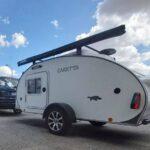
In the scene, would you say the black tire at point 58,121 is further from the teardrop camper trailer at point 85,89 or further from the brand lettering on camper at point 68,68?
the brand lettering on camper at point 68,68

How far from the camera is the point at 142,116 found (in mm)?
6238

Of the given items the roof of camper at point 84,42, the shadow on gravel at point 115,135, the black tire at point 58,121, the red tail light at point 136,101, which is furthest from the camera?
the black tire at point 58,121

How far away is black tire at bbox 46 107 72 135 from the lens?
7199 millimetres

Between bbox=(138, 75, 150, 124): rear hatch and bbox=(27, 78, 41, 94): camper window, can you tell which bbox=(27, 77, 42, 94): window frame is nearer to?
bbox=(27, 78, 41, 94): camper window

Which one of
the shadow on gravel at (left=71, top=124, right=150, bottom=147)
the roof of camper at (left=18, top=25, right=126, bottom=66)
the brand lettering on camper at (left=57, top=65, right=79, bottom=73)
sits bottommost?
the shadow on gravel at (left=71, top=124, right=150, bottom=147)

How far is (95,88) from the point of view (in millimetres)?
6938

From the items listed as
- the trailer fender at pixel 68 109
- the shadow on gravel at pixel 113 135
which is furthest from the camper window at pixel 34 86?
the shadow on gravel at pixel 113 135

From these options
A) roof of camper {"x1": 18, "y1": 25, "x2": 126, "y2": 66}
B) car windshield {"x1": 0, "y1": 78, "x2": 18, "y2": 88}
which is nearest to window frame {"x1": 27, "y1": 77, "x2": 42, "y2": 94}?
roof of camper {"x1": 18, "y1": 25, "x2": 126, "y2": 66}

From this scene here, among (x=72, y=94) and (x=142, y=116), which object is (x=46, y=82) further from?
(x=142, y=116)

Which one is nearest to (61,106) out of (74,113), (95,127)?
(74,113)

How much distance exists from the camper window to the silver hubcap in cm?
133

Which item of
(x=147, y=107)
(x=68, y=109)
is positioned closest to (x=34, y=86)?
(x=68, y=109)

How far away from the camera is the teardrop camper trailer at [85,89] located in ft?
20.7

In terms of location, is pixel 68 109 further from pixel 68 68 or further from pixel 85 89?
pixel 68 68
